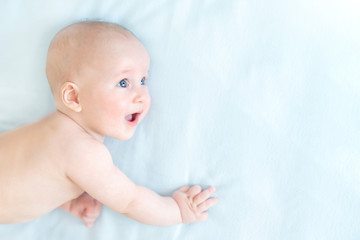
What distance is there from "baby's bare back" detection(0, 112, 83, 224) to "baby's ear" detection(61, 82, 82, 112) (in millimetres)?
56

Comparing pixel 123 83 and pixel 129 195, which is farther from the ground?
pixel 123 83

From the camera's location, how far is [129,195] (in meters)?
1.22

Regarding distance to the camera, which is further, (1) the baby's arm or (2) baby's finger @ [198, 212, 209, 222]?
(2) baby's finger @ [198, 212, 209, 222]

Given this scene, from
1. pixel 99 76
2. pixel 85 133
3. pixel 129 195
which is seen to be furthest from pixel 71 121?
pixel 129 195

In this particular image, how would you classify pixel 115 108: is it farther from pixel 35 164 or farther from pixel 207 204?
pixel 207 204

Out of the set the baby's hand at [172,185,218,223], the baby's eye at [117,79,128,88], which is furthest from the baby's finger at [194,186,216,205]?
the baby's eye at [117,79,128,88]

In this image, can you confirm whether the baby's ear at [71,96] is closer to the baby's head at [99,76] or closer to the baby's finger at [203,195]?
the baby's head at [99,76]

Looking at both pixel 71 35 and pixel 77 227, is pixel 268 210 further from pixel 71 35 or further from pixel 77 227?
pixel 71 35

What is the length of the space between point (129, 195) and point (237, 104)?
41 cm

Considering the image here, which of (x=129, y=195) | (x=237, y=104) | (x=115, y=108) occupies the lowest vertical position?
(x=129, y=195)

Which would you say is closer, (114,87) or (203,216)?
(114,87)

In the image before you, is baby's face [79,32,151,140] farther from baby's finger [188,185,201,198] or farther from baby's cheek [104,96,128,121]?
baby's finger [188,185,201,198]

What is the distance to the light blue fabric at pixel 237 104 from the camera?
3.91 feet

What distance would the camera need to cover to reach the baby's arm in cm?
116
